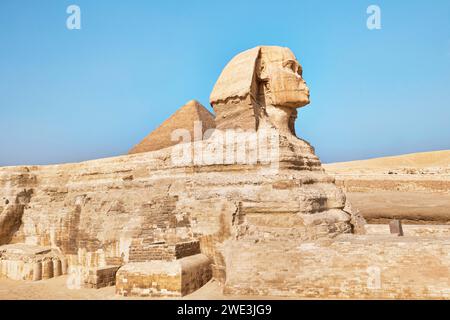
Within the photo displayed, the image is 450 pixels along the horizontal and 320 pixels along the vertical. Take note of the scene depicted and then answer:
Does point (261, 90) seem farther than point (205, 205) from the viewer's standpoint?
Yes

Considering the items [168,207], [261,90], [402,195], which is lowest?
[402,195]

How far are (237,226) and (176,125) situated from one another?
9748 millimetres

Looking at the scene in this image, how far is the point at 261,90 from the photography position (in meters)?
9.25

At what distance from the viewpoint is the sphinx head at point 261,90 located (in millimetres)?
8641

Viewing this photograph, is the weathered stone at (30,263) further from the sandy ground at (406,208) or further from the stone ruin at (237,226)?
the sandy ground at (406,208)

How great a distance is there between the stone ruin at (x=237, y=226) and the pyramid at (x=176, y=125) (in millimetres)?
4813

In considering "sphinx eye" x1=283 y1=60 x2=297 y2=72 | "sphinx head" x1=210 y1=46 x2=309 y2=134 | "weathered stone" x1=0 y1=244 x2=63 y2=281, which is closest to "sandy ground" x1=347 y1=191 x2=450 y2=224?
"sphinx head" x1=210 y1=46 x2=309 y2=134

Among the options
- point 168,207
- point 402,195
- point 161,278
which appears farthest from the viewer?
point 402,195

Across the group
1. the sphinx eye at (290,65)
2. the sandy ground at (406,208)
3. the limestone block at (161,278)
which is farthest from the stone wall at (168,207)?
the sandy ground at (406,208)

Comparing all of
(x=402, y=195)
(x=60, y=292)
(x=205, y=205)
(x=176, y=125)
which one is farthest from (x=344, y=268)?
(x=176, y=125)

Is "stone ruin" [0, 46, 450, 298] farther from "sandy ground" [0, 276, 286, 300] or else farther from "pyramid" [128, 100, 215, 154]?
"pyramid" [128, 100, 215, 154]

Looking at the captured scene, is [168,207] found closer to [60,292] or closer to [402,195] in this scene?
[60,292]
